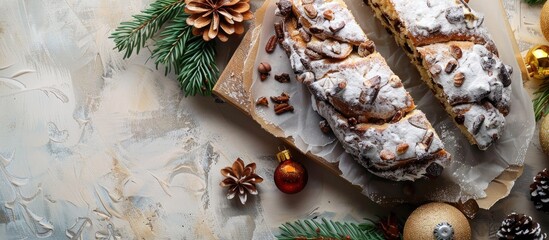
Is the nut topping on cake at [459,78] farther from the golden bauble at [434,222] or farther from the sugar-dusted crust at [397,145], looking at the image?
the golden bauble at [434,222]

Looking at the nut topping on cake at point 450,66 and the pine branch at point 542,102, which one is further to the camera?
the pine branch at point 542,102

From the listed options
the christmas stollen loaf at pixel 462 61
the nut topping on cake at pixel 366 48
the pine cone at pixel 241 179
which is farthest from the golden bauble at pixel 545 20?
the pine cone at pixel 241 179

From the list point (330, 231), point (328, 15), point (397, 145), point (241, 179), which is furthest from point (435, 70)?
point (241, 179)

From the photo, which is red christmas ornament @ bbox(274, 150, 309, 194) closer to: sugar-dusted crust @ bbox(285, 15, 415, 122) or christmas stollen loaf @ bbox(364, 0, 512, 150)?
sugar-dusted crust @ bbox(285, 15, 415, 122)

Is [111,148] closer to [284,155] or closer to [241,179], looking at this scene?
[241,179]

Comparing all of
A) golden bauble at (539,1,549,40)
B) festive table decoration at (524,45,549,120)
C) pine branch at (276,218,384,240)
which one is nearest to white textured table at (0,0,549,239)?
pine branch at (276,218,384,240)
